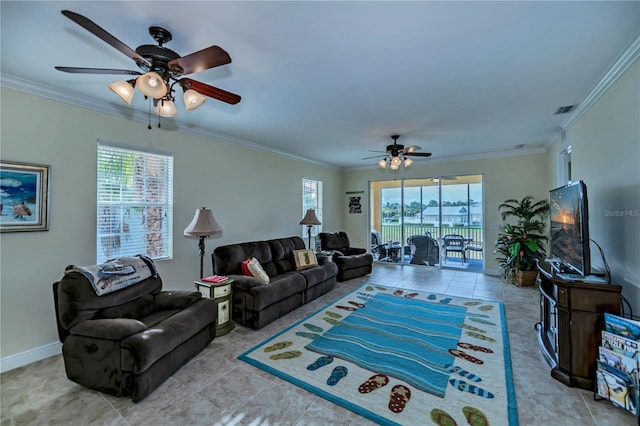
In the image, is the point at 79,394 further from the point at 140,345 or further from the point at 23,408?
the point at 140,345

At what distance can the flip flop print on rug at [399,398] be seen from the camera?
78.4 inches

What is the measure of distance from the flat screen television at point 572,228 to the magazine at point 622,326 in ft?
1.31

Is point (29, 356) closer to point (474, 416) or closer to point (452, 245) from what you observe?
point (474, 416)

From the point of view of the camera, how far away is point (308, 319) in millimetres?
3598

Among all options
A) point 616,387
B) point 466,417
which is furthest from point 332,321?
point 616,387

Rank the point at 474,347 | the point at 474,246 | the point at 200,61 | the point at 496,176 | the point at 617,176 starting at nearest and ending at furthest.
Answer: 1. the point at 200,61
2. the point at 617,176
3. the point at 474,347
4. the point at 496,176
5. the point at 474,246

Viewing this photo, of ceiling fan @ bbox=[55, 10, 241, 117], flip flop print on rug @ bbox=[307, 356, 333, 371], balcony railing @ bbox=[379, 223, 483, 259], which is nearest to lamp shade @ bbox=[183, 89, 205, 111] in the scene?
ceiling fan @ bbox=[55, 10, 241, 117]

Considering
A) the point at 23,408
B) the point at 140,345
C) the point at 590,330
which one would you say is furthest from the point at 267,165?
the point at 590,330

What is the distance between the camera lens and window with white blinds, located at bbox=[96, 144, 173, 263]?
10.6 feet

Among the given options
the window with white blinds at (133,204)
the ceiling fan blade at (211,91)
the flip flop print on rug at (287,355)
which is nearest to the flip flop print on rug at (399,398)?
the flip flop print on rug at (287,355)

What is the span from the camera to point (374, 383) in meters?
2.27

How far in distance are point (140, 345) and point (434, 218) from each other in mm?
6501

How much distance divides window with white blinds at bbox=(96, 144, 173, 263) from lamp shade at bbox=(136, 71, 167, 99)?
6.75 ft

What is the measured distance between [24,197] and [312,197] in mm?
5076
